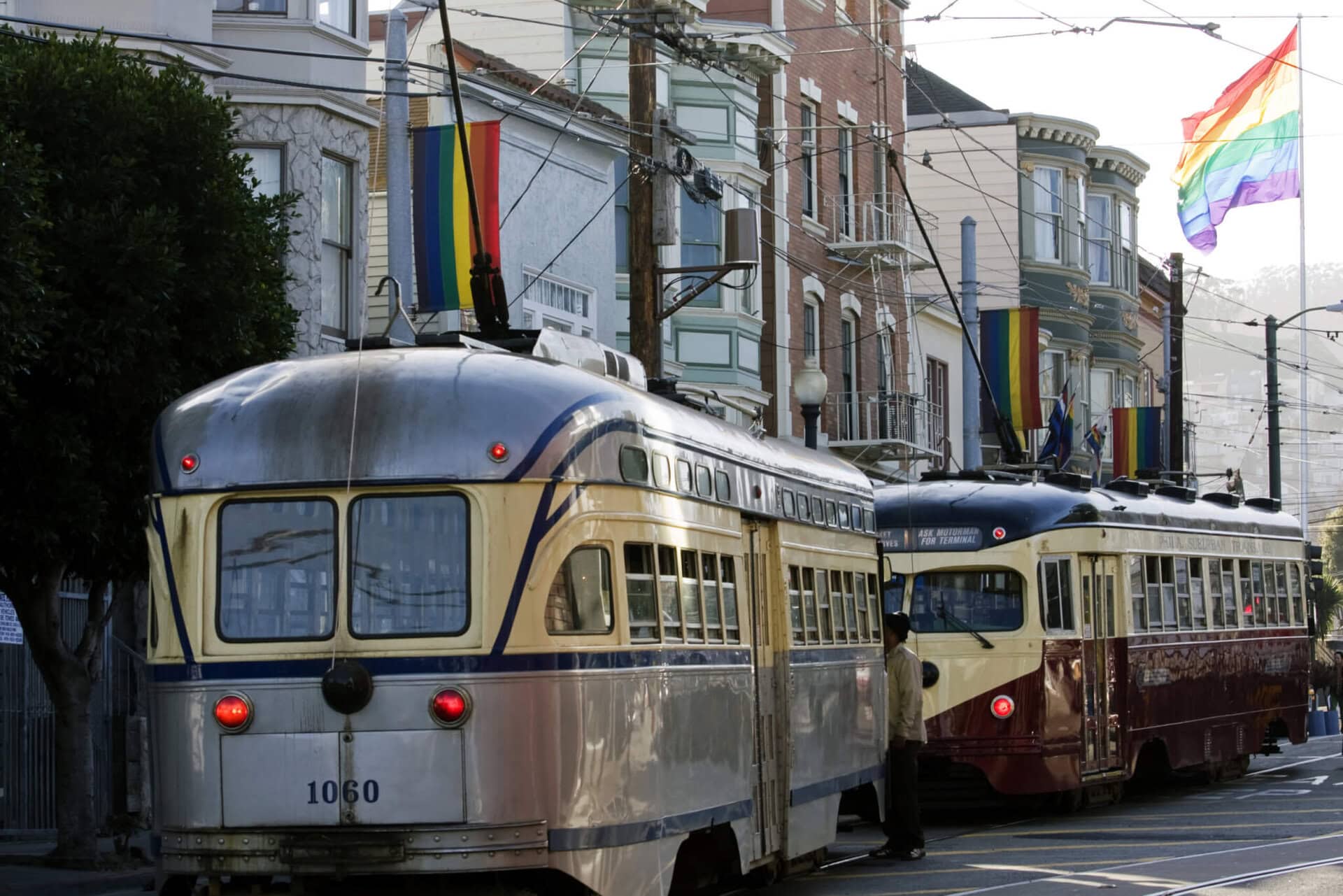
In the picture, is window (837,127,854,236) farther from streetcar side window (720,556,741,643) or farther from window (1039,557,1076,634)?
streetcar side window (720,556,741,643)

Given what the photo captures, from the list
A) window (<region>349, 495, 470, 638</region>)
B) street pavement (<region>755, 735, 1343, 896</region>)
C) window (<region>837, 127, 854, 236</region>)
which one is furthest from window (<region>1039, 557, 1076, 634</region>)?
window (<region>837, 127, 854, 236</region>)

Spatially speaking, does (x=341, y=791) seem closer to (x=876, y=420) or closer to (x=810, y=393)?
(x=810, y=393)

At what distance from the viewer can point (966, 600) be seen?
1964cm

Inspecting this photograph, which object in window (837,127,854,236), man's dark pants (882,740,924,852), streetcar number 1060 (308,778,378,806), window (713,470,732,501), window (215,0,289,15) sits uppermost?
window (837,127,854,236)

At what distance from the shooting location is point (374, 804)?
9.96 meters

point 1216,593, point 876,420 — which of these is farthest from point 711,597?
point 876,420

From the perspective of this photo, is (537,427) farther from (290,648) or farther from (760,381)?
(760,381)

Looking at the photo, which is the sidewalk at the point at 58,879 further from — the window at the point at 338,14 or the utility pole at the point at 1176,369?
the utility pole at the point at 1176,369

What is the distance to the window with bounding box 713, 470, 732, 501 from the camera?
12641 millimetres

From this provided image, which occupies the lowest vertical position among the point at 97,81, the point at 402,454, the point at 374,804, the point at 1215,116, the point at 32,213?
the point at 374,804

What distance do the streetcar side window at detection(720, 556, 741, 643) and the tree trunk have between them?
5644 millimetres

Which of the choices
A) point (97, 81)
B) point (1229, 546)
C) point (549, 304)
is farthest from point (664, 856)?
point (549, 304)

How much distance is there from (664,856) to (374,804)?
1879 mm

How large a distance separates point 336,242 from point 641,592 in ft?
A: 43.5
